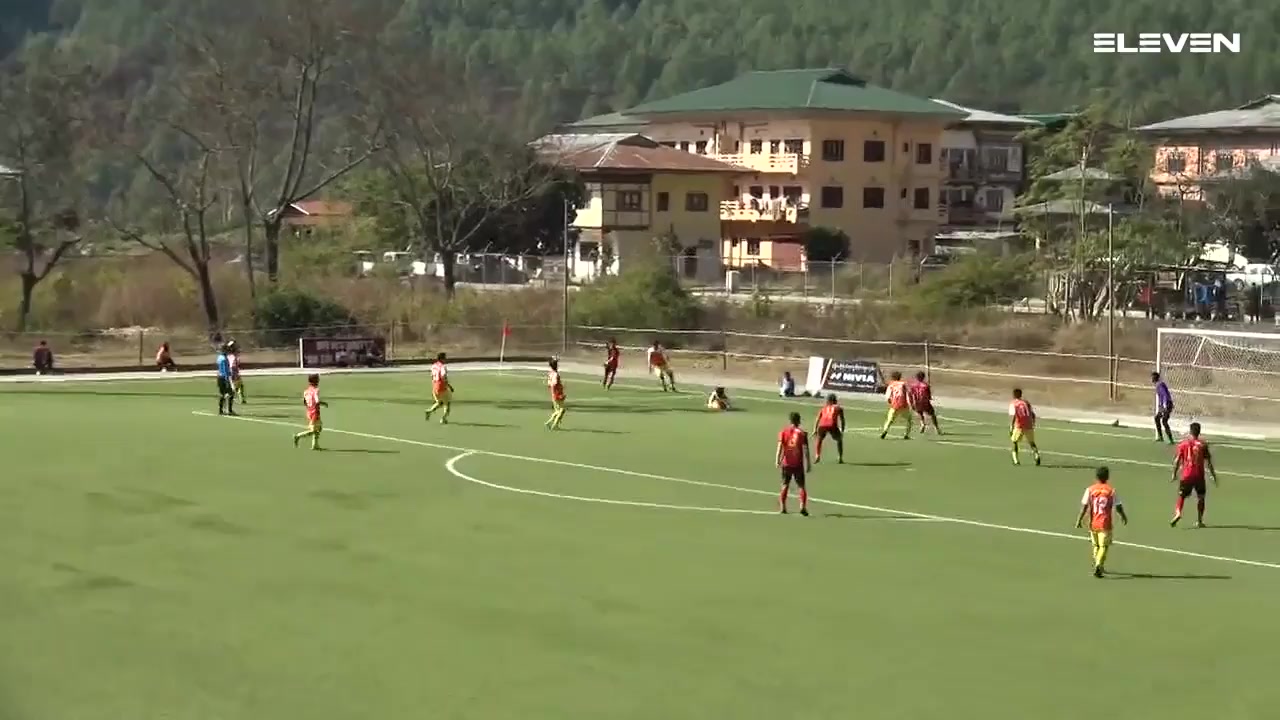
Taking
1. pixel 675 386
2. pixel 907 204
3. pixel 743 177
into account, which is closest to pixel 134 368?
pixel 675 386

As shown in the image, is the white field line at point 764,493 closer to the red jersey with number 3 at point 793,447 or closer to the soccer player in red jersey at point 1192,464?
the soccer player in red jersey at point 1192,464

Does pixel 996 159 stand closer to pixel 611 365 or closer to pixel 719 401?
pixel 611 365

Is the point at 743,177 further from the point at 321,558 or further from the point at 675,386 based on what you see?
the point at 321,558

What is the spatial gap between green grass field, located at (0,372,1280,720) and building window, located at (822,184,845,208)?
2441 inches

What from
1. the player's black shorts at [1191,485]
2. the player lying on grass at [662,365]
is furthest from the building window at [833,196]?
the player's black shorts at [1191,485]

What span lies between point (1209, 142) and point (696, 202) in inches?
1225

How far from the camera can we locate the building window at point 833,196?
9962 centimetres

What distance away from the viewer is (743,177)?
328 feet

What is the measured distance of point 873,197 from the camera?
102 meters

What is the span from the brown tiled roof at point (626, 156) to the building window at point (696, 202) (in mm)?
1523

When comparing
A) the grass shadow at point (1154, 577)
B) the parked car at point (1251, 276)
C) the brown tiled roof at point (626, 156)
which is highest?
the brown tiled roof at point (626, 156)

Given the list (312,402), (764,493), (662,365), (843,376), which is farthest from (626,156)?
(764,493)

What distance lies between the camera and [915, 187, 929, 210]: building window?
4075 inches

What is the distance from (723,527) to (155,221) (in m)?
58.8
